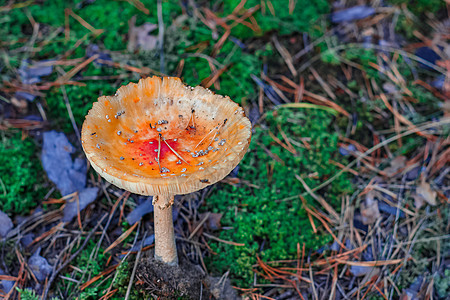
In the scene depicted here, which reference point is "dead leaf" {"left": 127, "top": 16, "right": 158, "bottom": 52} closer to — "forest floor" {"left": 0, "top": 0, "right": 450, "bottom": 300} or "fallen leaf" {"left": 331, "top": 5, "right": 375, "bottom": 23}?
"forest floor" {"left": 0, "top": 0, "right": 450, "bottom": 300}

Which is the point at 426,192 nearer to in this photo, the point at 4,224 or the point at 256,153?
the point at 256,153

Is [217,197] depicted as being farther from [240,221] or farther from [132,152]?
[132,152]

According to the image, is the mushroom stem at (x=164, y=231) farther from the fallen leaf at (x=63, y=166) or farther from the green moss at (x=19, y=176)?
the green moss at (x=19, y=176)

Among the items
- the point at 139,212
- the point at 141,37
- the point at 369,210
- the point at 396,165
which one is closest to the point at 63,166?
the point at 139,212

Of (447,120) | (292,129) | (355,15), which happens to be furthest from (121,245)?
(355,15)

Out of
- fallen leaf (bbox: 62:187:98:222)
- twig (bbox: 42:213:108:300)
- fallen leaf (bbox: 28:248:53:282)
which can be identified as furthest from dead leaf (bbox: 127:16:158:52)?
fallen leaf (bbox: 28:248:53:282)
